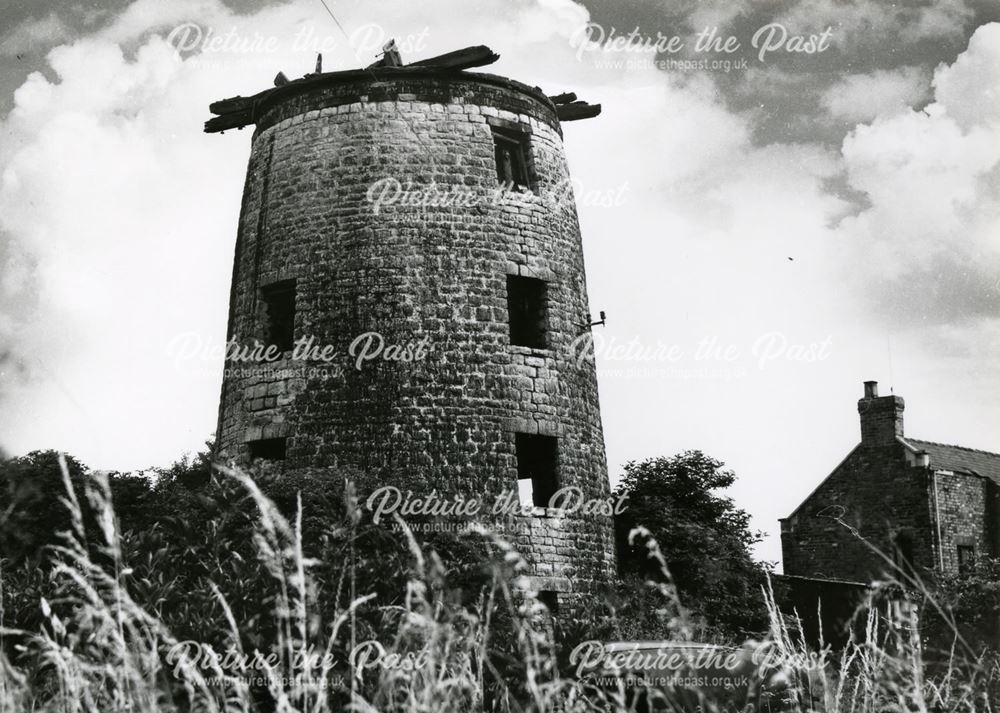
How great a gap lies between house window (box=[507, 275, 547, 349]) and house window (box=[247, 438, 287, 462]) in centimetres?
378

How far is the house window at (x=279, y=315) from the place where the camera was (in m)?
16.5

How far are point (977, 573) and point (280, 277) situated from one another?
54.1 ft

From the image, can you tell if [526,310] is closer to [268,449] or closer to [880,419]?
[268,449]

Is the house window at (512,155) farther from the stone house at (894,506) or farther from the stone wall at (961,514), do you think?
the stone wall at (961,514)

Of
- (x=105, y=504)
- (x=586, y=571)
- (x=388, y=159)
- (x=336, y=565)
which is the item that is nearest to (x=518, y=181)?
(x=388, y=159)

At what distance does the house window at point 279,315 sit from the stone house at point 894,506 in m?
14.6

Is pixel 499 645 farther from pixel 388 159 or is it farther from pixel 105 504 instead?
pixel 388 159

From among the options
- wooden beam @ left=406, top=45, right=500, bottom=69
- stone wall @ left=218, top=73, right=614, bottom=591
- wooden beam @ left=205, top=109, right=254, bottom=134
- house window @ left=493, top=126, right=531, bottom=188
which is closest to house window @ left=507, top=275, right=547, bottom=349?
stone wall @ left=218, top=73, right=614, bottom=591

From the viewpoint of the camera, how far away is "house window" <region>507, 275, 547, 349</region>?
16438mm

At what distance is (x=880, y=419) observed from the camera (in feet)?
91.3

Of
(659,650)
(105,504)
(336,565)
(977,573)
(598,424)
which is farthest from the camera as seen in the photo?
(977,573)

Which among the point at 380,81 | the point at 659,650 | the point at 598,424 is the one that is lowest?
the point at 659,650

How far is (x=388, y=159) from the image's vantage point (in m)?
16.0

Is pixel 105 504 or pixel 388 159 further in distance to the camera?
pixel 388 159
